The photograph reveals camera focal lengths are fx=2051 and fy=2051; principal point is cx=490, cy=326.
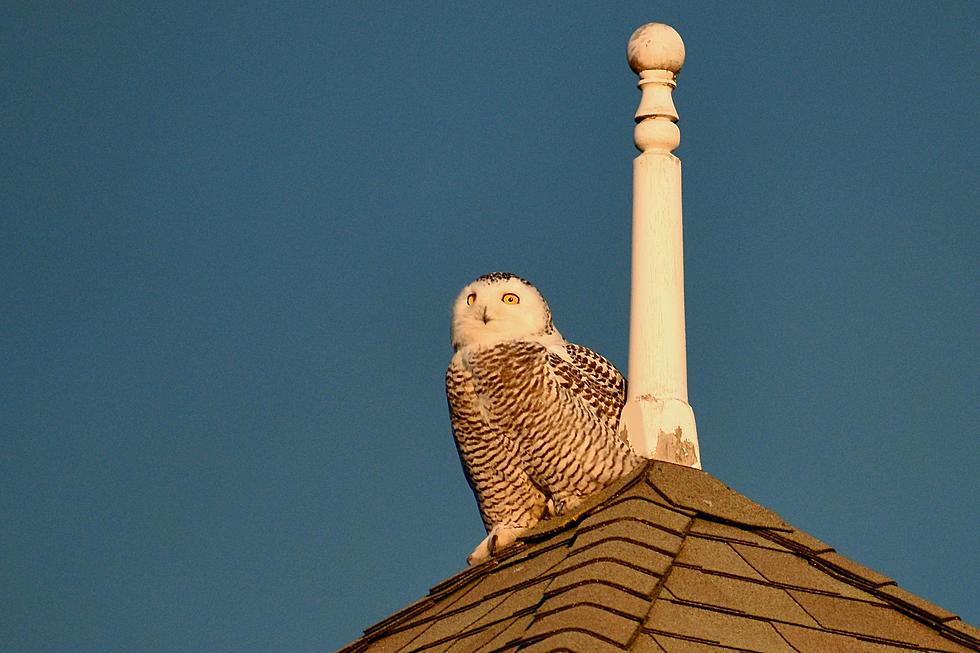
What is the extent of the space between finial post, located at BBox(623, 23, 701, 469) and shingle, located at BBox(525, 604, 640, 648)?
2.43m

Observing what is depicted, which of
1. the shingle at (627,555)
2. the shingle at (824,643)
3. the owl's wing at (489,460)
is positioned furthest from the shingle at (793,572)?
the owl's wing at (489,460)

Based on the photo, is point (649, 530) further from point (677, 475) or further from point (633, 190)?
point (633, 190)

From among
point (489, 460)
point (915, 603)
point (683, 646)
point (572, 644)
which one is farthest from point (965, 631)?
point (489, 460)

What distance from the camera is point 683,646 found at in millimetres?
8484

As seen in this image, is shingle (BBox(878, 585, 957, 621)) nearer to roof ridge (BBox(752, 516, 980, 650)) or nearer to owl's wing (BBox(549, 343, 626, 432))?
roof ridge (BBox(752, 516, 980, 650))

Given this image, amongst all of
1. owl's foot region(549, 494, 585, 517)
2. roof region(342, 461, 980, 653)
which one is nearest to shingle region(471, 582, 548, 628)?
roof region(342, 461, 980, 653)

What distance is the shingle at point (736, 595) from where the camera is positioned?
9.10 meters

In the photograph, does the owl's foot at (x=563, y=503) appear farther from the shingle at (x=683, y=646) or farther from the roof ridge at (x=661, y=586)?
the shingle at (x=683, y=646)

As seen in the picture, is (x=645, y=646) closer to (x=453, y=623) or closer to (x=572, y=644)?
(x=572, y=644)

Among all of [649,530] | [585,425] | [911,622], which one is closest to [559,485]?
[585,425]

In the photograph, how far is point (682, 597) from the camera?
356 inches

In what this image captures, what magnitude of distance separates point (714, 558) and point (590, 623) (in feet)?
4.49

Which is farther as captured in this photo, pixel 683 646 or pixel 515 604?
pixel 515 604

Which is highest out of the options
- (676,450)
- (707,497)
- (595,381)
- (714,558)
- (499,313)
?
(499,313)
